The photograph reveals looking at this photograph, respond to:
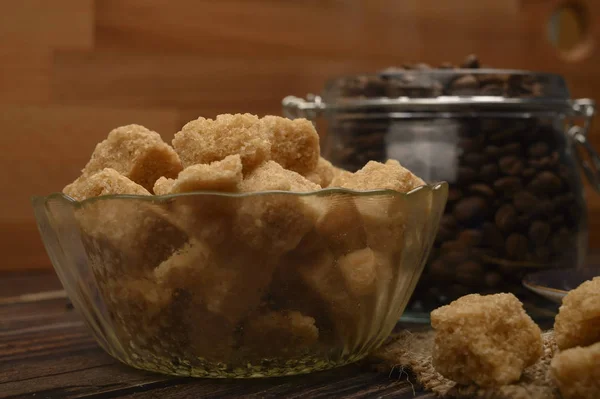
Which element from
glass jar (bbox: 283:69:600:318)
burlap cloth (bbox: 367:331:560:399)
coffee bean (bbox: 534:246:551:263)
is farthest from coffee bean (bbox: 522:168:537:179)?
burlap cloth (bbox: 367:331:560:399)

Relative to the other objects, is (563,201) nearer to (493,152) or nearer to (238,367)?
(493,152)

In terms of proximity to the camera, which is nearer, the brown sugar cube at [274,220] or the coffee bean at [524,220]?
the brown sugar cube at [274,220]

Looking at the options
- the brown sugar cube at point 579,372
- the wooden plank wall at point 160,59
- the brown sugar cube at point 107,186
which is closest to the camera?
the brown sugar cube at point 579,372

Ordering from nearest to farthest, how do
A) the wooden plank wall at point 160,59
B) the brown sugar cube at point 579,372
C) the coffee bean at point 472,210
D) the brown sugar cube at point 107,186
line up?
the brown sugar cube at point 579,372 → the brown sugar cube at point 107,186 → the coffee bean at point 472,210 → the wooden plank wall at point 160,59

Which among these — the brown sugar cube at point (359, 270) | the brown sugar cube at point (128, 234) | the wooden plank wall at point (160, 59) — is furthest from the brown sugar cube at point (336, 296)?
the wooden plank wall at point (160, 59)

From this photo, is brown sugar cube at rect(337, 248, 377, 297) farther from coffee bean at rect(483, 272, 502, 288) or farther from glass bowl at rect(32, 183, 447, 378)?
coffee bean at rect(483, 272, 502, 288)

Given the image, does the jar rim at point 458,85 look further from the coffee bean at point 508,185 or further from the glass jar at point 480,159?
the coffee bean at point 508,185

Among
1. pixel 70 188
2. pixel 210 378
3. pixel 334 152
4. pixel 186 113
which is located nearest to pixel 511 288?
pixel 334 152

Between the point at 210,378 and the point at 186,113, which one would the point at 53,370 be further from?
the point at 186,113
